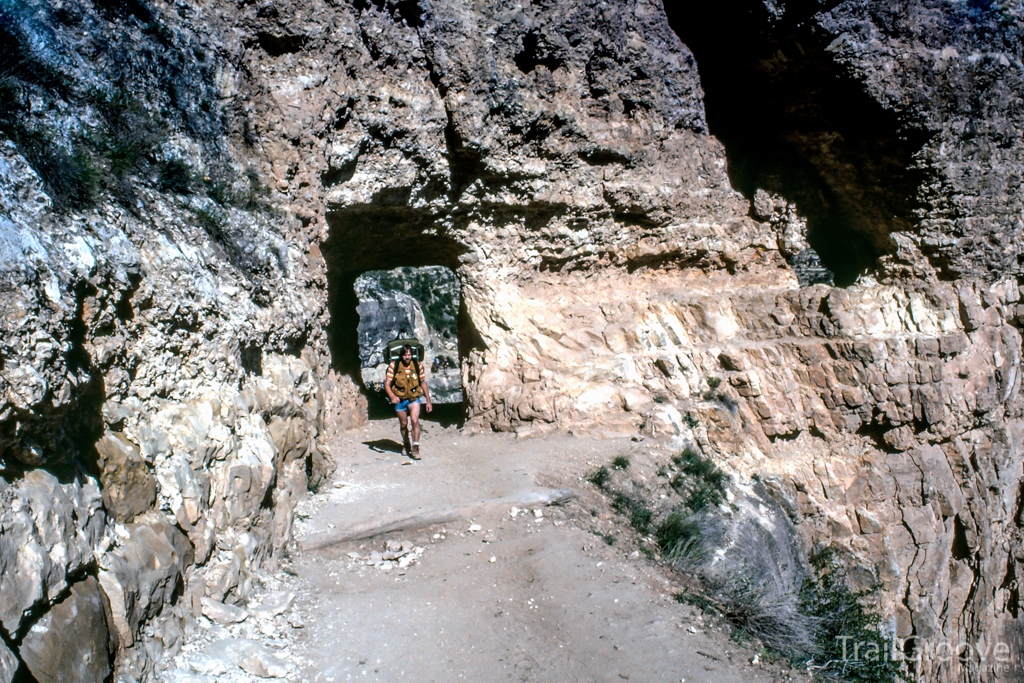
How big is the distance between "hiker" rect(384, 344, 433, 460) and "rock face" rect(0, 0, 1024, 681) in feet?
2.78

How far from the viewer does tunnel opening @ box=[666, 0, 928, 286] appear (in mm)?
9328

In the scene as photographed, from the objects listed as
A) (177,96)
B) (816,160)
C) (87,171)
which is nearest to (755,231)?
(816,160)

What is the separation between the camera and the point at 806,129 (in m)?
9.98

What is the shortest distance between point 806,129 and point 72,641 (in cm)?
1013

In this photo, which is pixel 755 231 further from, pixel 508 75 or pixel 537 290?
pixel 508 75

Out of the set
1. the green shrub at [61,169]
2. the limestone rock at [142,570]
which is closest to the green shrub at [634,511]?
the limestone rock at [142,570]

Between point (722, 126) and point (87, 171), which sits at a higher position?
point (722, 126)

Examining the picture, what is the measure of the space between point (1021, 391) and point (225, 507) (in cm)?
1130

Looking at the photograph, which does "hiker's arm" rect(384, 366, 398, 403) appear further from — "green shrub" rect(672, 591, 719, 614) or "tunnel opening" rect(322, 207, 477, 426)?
"green shrub" rect(672, 591, 719, 614)

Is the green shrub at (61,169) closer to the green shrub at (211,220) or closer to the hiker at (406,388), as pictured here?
the green shrub at (211,220)

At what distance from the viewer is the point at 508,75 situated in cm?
853

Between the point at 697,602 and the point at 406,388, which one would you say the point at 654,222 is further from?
the point at 697,602

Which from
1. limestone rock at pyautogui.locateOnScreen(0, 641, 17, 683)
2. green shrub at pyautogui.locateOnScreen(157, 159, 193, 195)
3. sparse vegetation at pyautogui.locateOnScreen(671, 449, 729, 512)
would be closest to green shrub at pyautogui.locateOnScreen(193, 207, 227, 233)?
green shrub at pyautogui.locateOnScreen(157, 159, 193, 195)

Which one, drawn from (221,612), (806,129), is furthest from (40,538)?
(806,129)
